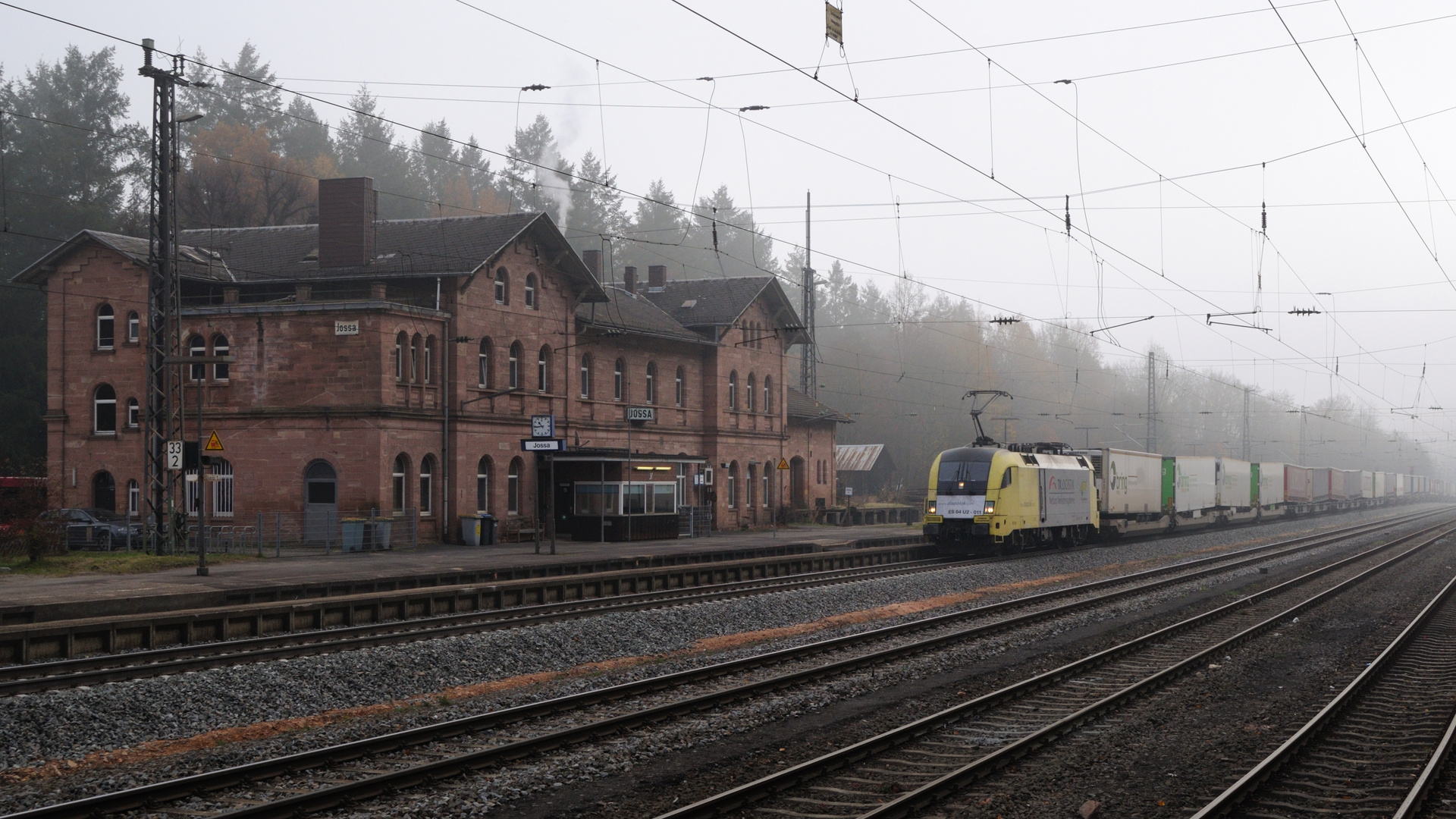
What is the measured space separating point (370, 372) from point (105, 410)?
9.85m

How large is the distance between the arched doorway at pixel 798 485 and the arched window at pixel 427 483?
72.4ft

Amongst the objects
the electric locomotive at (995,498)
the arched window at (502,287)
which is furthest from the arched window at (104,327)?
the electric locomotive at (995,498)

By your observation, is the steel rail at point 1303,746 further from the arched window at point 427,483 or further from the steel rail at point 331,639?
the arched window at point 427,483

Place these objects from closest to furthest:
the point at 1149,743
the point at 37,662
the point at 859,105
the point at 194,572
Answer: the point at 1149,743 → the point at 37,662 → the point at 859,105 → the point at 194,572

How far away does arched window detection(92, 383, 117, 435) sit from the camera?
126 ft

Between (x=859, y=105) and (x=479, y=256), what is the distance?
19.5 meters

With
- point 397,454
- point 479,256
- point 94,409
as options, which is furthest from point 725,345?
point 94,409

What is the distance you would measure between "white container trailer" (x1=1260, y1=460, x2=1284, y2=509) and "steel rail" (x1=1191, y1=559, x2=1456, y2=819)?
50.2m

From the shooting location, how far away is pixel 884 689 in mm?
14086

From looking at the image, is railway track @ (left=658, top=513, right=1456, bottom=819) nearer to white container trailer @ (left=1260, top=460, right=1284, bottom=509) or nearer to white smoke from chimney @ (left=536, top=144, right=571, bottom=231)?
white container trailer @ (left=1260, top=460, right=1284, bottom=509)

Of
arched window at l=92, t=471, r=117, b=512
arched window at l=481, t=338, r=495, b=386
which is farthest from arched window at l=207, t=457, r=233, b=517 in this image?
arched window at l=481, t=338, r=495, b=386

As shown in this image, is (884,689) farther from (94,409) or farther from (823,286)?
(823,286)

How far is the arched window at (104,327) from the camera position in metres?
38.9

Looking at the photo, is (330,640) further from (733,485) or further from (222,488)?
(733,485)
